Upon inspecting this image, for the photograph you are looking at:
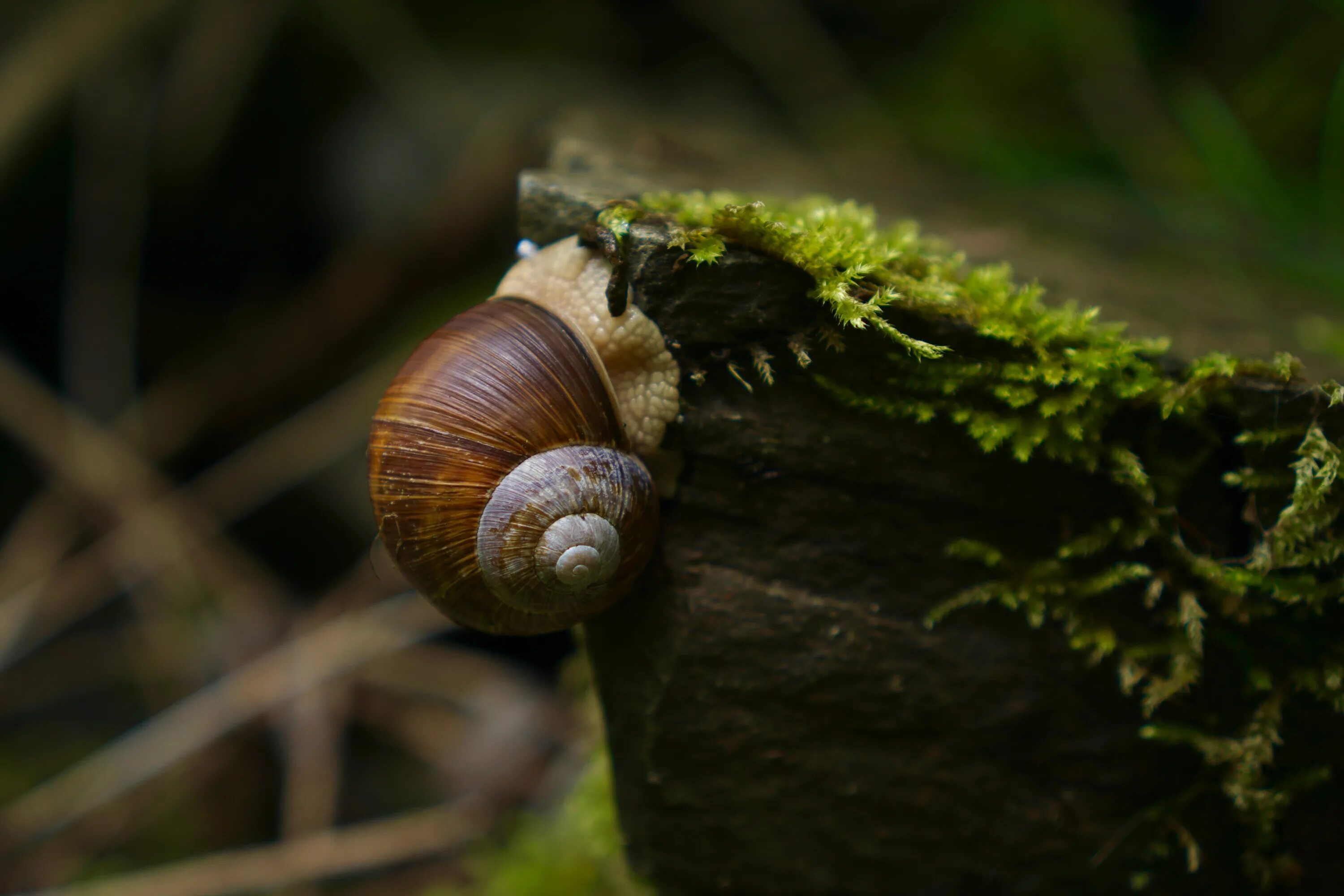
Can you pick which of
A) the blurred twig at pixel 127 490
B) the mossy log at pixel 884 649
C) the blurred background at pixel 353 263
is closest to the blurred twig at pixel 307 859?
the blurred background at pixel 353 263

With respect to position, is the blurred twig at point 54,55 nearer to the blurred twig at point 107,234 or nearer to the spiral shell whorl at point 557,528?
the blurred twig at point 107,234

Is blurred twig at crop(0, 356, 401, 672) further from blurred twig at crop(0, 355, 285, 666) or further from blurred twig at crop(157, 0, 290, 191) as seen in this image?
blurred twig at crop(157, 0, 290, 191)

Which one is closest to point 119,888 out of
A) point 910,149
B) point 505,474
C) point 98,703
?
point 98,703

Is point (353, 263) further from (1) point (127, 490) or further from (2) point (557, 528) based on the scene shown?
(2) point (557, 528)

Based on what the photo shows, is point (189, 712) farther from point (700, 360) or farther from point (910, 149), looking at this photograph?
point (910, 149)

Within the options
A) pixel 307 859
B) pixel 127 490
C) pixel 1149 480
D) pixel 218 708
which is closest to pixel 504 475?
pixel 1149 480
